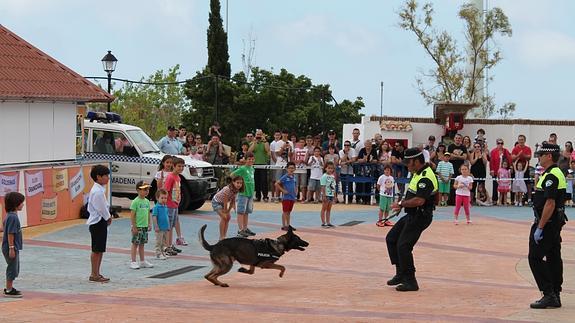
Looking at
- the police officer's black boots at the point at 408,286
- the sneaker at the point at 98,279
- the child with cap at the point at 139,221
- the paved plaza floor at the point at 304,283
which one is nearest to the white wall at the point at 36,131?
the paved plaza floor at the point at 304,283

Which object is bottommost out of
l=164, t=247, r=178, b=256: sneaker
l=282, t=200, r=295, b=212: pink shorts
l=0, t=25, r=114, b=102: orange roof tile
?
l=164, t=247, r=178, b=256: sneaker

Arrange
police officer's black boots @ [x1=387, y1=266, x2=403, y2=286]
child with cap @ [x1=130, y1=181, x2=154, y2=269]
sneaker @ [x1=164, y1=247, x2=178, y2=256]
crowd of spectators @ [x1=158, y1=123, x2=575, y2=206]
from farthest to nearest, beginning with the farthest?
1. crowd of spectators @ [x1=158, y1=123, x2=575, y2=206]
2. sneaker @ [x1=164, y1=247, x2=178, y2=256]
3. child with cap @ [x1=130, y1=181, x2=154, y2=269]
4. police officer's black boots @ [x1=387, y1=266, x2=403, y2=286]

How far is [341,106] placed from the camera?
47.2m

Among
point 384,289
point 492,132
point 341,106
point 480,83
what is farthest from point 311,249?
point 341,106

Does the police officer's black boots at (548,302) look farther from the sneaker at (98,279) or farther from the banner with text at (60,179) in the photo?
the banner with text at (60,179)

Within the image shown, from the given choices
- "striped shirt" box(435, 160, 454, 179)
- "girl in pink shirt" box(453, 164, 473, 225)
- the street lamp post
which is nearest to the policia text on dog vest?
"girl in pink shirt" box(453, 164, 473, 225)

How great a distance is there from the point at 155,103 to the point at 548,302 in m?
51.9

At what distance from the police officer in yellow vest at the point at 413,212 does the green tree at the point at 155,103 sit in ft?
160

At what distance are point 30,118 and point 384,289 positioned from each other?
1057cm

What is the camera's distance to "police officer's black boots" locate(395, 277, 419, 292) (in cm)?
1285

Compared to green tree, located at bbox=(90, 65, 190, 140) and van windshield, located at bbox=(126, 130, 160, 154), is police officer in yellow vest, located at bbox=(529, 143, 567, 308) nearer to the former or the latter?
van windshield, located at bbox=(126, 130, 160, 154)

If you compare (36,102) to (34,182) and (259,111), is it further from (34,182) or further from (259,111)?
(259,111)

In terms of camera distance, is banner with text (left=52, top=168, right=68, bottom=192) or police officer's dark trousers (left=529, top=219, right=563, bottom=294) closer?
police officer's dark trousers (left=529, top=219, right=563, bottom=294)

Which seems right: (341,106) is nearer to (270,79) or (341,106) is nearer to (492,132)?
(270,79)
